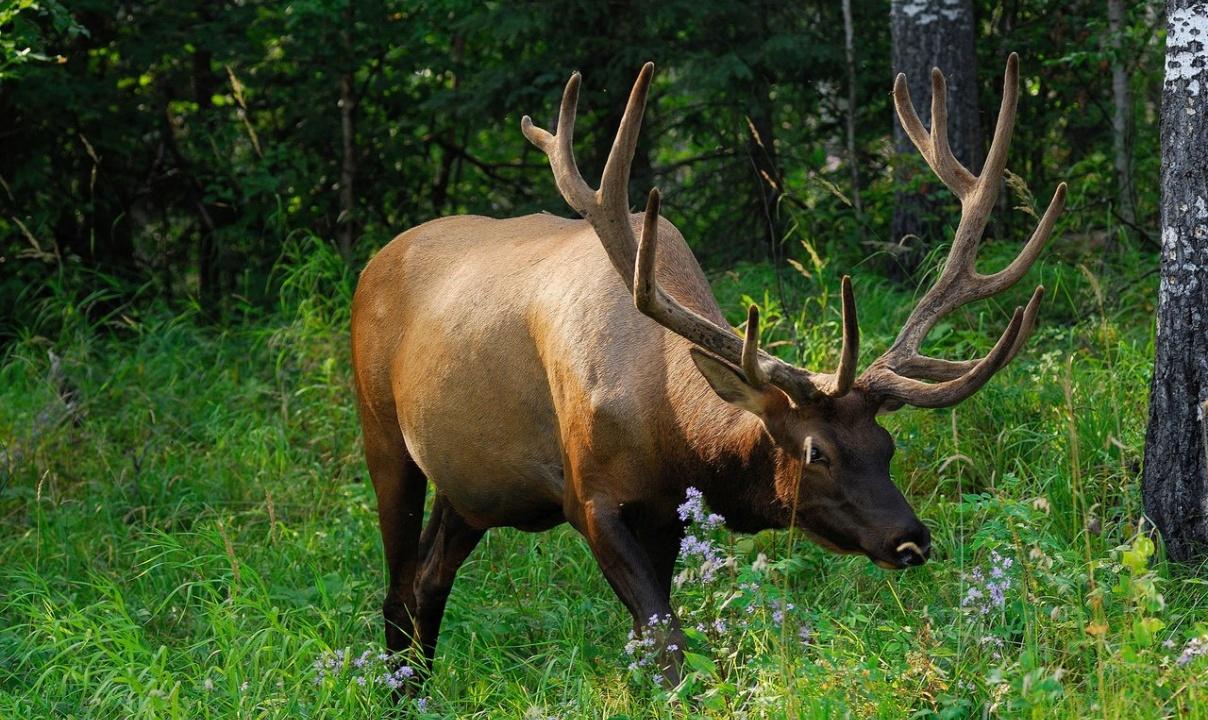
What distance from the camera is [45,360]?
875cm

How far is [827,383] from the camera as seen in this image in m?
4.41

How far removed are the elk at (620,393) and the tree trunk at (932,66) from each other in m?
3.11

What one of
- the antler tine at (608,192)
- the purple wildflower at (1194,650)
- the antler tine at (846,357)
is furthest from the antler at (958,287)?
the purple wildflower at (1194,650)

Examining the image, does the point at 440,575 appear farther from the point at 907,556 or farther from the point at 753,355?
the point at 907,556

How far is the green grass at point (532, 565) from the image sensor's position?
156 inches

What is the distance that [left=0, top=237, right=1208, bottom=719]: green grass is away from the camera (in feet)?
13.0

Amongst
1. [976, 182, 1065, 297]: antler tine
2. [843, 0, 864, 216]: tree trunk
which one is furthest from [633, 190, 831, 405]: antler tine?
[843, 0, 864, 216]: tree trunk

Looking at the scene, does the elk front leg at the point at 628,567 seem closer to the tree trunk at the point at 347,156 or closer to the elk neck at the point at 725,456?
the elk neck at the point at 725,456

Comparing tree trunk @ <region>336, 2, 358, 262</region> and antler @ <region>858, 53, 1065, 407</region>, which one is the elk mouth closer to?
antler @ <region>858, 53, 1065, 407</region>

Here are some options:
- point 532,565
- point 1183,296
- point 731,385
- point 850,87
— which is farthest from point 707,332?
point 850,87

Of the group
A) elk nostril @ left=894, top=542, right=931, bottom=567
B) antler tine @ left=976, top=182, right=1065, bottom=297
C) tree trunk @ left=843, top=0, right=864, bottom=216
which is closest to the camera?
elk nostril @ left=894, top=542, right=931, bottom=567

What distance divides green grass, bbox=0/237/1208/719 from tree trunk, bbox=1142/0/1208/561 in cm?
19

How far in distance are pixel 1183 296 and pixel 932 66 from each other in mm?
3785

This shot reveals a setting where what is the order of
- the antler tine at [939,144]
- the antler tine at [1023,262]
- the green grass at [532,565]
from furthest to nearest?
the antler tine at [939,144], the antler tine at [1023,262], the green grass at [532,565]
